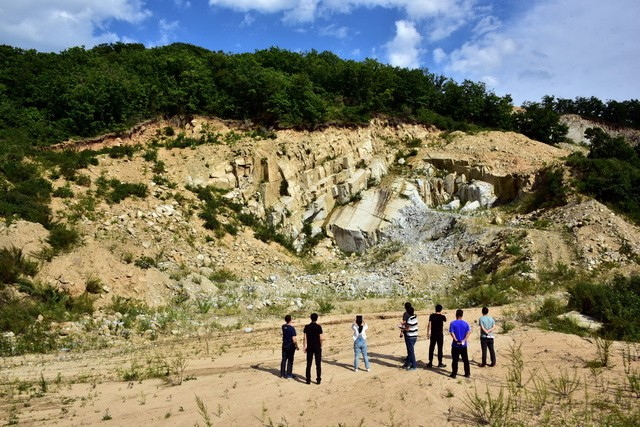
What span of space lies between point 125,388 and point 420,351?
6.89 meters

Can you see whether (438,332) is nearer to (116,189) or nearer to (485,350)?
(485,350)

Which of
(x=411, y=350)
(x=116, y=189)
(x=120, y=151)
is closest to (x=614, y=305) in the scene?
(x=411, y=350)

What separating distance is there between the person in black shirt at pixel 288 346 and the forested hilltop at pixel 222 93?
62.1 feet

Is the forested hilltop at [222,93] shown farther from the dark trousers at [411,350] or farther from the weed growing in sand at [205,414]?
the dark trousers at [411,350]

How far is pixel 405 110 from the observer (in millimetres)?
32500


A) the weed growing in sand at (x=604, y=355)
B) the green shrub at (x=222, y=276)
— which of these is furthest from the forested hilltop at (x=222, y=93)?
the weed growing in sand at (x=604, y=355)

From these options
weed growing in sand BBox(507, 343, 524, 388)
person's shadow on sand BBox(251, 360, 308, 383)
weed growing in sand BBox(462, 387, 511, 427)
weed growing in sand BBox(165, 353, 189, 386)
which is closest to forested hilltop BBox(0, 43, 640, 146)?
weed growing in sand BBox(165, 353, 189, 386)

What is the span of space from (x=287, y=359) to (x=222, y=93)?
2244 centimetres

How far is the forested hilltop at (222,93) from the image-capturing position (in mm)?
22859

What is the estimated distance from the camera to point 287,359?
8.94 meters

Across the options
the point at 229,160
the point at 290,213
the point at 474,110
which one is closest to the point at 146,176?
the point at 229,160

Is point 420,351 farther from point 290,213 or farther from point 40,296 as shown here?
point 290,213

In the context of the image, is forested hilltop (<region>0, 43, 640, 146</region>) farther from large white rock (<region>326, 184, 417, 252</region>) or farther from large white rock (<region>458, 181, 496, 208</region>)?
large white rock (<region>458, 181, 496, 208</region>)

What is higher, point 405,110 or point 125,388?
point 405,110
